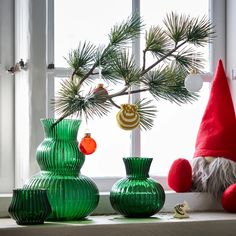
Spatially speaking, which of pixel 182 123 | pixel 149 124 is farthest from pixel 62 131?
pixel 182 123

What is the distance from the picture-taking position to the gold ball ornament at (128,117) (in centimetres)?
162

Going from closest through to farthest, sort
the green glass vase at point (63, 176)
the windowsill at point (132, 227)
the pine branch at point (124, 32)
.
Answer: the windowsill at point (132, 227), the green glass vase at point (63, 176), the pine branch at point (124, 32)

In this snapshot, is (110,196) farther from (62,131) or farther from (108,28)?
(108,28)

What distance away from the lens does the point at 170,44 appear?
1747 mm

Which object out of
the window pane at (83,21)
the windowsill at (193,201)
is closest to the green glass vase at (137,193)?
the windowsill at (193,201)

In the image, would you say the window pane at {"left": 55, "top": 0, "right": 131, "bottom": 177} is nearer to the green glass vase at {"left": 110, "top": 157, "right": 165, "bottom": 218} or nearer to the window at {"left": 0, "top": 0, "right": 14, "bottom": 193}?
the window at {"left": 0, "top": 0, "right": 14, "bottom": 193}

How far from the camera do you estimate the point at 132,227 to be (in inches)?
59.2

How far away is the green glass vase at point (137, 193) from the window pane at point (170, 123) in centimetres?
30

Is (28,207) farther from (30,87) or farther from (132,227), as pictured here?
(30,87)

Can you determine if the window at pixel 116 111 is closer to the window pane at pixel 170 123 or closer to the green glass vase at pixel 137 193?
the window pane at pixel 170 123

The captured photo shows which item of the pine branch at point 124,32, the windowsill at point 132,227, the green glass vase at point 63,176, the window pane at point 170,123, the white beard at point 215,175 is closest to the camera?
the windowsill at point 132,227

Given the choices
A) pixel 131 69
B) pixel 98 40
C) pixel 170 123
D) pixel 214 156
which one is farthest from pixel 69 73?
pixel 214 156

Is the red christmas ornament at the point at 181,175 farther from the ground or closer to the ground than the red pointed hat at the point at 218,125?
closer to the ground

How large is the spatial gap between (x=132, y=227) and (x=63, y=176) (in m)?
0.22
